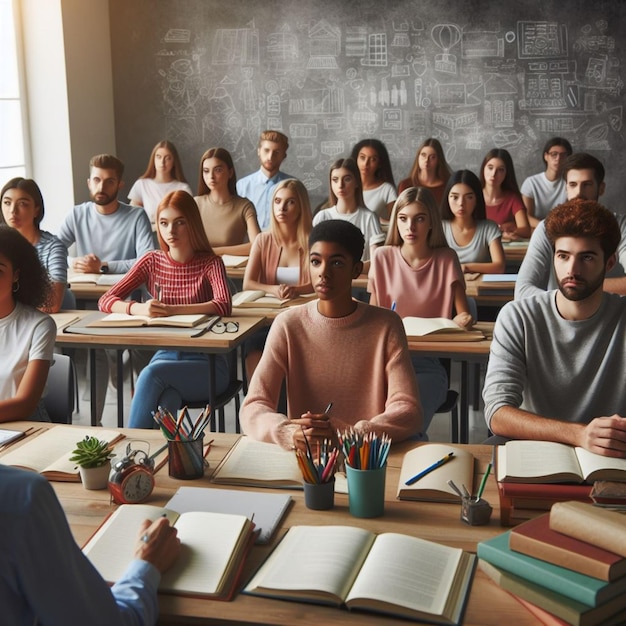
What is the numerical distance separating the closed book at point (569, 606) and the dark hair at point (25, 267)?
191 centimetres

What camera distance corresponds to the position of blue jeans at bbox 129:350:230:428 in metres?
3.48

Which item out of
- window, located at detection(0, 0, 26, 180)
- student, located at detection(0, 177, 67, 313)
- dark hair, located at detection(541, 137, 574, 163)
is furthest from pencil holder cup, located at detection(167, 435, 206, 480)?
dark hair, located at detection(541, 137, 574, 163)

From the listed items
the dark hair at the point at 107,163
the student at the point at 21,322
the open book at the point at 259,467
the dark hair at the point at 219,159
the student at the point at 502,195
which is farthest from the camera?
the student at the point at 502,195

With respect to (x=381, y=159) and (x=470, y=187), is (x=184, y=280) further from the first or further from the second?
(x=381, y=159)

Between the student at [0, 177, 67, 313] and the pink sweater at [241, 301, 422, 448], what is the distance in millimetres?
1891

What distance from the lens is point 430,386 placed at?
135 inches

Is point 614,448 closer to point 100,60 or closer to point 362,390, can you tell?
point 362,390

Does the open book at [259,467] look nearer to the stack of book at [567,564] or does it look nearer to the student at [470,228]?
the stack of book at [567,564]

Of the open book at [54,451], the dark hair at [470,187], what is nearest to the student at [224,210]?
the dark hair at [470,187]

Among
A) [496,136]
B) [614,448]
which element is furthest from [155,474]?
[496,136]

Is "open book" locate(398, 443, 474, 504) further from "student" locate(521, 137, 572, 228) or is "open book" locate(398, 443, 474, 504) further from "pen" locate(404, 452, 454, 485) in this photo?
"student" locate(521, 137, 572, 228)

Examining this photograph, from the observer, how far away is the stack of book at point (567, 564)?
4.49ft

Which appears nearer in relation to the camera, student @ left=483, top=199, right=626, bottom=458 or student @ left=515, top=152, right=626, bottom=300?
student @ left=483, top=199, right=626, bottom=458

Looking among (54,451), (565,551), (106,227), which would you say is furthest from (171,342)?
(565,551)
